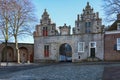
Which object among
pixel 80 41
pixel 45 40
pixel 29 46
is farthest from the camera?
pixel 29 46

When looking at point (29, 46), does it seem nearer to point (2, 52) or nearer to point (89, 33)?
point (2, 52)

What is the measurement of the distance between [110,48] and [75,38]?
699 centimetres

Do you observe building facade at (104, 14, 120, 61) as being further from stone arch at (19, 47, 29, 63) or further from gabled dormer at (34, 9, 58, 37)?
stone arch at (19, 47, 29, 63)

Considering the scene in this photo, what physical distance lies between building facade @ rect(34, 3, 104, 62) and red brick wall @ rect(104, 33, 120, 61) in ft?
2.34

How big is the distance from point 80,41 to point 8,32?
12.6 meters

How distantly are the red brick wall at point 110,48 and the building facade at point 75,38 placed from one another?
28.1 inches

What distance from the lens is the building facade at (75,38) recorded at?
4572 centimetres

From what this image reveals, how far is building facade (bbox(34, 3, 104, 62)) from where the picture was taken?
45719mm

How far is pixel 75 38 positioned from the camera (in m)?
47.8

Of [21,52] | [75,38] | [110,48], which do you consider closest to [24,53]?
[21,52]

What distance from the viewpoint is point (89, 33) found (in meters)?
46.4

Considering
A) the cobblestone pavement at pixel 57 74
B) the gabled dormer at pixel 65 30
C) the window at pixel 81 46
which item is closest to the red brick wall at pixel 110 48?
the window at pixel 81 46

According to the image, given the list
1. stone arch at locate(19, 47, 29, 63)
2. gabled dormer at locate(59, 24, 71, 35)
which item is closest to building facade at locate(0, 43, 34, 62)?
stone arch at locate(19, 47, 29, 63)

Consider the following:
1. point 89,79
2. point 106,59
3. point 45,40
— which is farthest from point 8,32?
point 89,79
